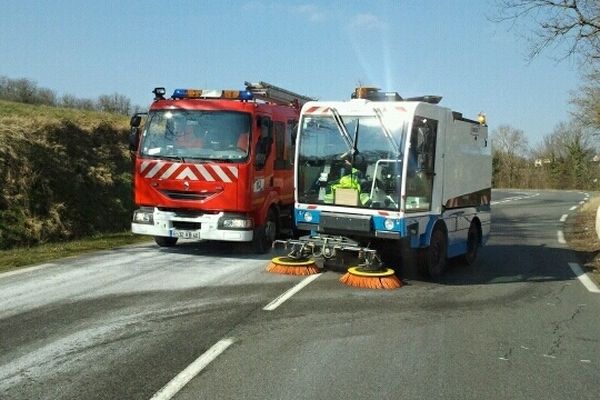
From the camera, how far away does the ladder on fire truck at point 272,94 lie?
12523 millimetres

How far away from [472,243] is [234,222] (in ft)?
14.8

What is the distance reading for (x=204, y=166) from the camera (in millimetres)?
10969

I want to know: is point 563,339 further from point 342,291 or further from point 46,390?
point 46,390

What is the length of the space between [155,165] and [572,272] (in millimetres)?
7771

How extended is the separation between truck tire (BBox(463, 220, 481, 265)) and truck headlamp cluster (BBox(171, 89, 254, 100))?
4791 millimetres

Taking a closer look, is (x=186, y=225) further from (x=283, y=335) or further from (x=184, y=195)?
(x=283, y=335)

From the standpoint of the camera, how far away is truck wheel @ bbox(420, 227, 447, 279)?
31.6ft

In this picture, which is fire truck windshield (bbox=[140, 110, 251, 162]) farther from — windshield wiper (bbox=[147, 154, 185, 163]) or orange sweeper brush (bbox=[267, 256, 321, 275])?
orange sweeper brush (bbox=[267, 256, 321, 275])

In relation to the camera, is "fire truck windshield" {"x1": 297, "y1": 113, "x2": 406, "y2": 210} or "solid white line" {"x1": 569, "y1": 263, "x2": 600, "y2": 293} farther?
"solid white line" {"x1": 569, "y1": 263, "x2": 600, "y2": 293}

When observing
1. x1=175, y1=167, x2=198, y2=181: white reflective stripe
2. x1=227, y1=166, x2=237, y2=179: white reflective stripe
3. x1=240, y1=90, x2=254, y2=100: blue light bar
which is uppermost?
x1=240, y1=90, x2=254, y2=100: blue light bar

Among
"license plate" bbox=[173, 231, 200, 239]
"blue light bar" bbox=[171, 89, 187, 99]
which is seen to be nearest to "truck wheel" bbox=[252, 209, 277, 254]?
"license plate" bbox=[173, 231, 200, 239]

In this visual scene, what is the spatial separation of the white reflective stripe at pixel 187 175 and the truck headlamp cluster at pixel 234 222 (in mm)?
874

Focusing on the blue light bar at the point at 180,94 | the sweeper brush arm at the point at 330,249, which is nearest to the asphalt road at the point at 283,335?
the sweeper brush arm at the point at 330,249

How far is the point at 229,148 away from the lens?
36.4 ft
